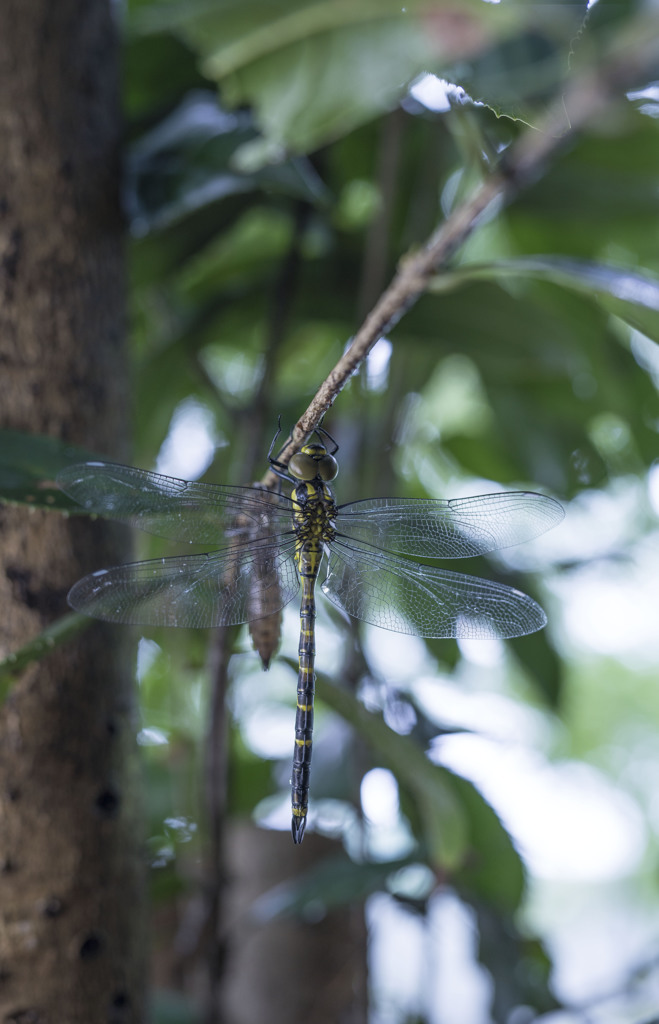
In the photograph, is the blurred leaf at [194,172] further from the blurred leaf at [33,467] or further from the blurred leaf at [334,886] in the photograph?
the blurred leaf at [334,886]

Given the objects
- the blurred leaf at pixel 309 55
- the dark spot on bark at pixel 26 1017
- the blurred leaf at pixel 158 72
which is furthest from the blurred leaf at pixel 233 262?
the dark spot on bark at pixel 26 1017

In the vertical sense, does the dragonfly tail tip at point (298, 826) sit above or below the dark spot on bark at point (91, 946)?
above

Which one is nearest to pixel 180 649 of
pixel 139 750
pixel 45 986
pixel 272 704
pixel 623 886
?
pixel 272 704

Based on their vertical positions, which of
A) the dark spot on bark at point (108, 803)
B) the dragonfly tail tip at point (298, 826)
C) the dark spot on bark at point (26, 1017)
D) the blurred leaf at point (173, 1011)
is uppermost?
the dark spot on bark at point (108, 803)

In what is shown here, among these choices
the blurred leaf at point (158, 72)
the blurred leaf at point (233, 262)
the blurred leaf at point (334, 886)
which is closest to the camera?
the blurred leaf at point (334, 886)

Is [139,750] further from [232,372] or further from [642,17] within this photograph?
[232,372]

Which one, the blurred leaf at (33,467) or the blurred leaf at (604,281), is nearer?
the blurred leaf at (604,281)

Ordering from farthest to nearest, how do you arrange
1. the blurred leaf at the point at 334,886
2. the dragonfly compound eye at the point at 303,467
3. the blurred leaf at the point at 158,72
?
the blurred leaf at the point at 158,72, the blurred leaf at the point at 334,886, the dragonfly compound eye at the point at 303,467
